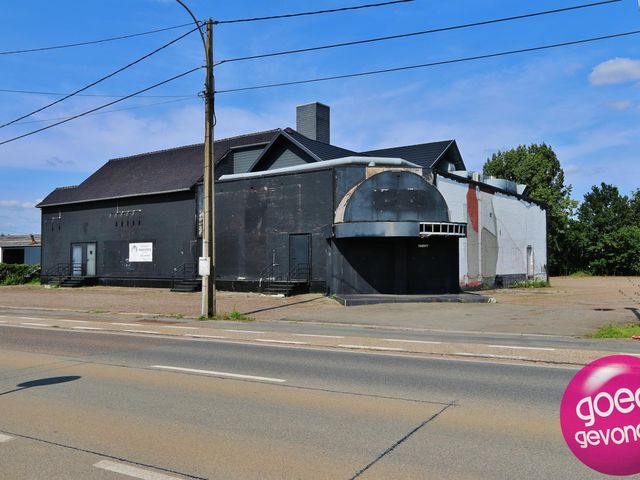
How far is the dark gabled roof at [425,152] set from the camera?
Answer: 3791 cm

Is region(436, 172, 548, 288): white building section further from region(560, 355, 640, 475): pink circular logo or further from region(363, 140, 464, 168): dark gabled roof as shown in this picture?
region(560, 355, 640, 475): pink circular logo

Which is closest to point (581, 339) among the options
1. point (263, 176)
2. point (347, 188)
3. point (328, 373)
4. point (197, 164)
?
point (328, 373)

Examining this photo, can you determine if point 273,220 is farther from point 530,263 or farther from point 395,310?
point 530,263

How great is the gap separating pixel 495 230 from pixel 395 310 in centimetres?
1584

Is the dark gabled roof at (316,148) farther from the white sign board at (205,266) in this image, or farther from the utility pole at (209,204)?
the white sign board at (205,266)

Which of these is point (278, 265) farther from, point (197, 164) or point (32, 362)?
point (32, 362)

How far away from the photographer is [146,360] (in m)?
9.95

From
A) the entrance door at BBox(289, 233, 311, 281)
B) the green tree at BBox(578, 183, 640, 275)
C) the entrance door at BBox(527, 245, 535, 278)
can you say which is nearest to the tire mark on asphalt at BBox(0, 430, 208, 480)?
the entrance door at BBox(289, 233, 311, 281)

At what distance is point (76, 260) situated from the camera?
3900cm

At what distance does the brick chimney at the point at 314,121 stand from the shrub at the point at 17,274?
2251 cm

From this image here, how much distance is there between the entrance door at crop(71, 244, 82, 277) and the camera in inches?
1523

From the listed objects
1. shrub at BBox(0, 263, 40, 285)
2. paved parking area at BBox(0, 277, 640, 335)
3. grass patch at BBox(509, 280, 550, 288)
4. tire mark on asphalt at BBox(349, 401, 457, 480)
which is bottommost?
paved parking area at BBox(0, 277, 640, 335)

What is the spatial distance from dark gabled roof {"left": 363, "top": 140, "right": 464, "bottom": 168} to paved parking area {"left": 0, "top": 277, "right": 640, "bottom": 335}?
1440 centimetres

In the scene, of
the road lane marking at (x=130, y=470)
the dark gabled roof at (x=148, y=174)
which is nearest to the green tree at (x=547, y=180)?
the dark gabled roof at (x=148, y=174)
